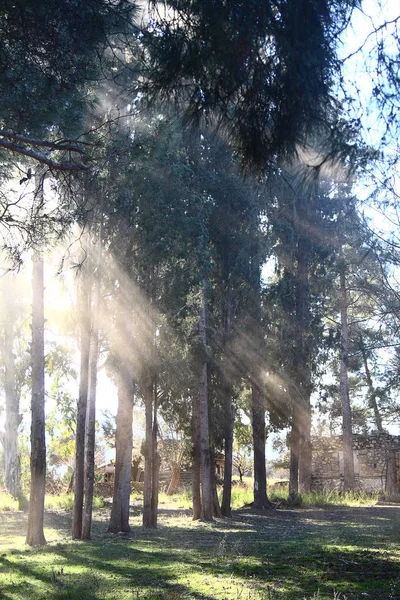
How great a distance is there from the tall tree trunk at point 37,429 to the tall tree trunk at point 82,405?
0.65 meters

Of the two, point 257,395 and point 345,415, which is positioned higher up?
point 257,395

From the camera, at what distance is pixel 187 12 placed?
5.82 meters

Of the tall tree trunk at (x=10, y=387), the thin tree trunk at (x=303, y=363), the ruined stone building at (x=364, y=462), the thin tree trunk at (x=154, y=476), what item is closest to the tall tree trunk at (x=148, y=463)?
the thin tree trunk at (x=154, y=476)

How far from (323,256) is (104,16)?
20030mm

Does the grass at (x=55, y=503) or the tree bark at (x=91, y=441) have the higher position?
the tree bark at (x=91, y=441)

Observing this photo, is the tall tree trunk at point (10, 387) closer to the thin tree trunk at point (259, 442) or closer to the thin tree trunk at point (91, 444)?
the thin tree trunk at point (259, 442)

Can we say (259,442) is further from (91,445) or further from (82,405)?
(82,405)

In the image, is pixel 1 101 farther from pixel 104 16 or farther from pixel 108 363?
pixel 108 363

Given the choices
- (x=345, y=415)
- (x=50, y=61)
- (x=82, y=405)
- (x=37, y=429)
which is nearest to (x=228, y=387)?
(x=82, y=405)

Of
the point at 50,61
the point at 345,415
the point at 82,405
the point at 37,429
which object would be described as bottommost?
the point at 37,429

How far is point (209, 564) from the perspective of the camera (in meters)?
8.52

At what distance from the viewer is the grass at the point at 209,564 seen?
6.54 meters

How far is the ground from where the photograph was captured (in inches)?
258

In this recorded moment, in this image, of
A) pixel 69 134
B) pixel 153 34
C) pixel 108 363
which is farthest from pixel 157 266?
pixel 153 34
